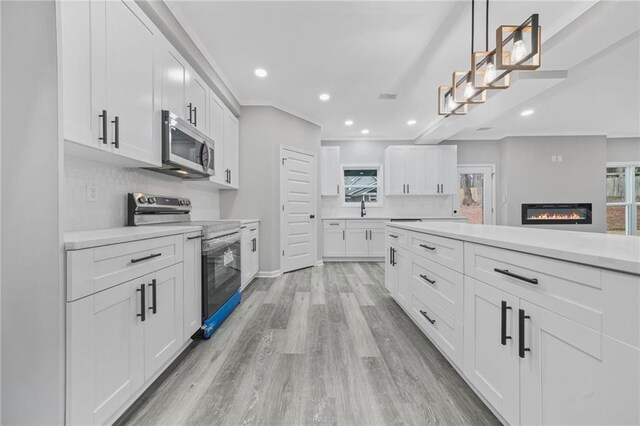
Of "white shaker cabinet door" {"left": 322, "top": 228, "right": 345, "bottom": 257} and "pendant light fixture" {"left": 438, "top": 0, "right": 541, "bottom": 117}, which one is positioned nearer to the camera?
"pendant light fixture" {"left": 438, "top": 0, "right": 541, "bottom": 117}

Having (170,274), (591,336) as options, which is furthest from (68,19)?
(591,336)

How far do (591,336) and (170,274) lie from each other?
74.6 inches

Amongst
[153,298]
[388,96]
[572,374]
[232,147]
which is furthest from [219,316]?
[388,96]

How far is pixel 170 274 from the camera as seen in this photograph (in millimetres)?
1578

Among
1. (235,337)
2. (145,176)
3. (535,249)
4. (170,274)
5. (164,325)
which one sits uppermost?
(145,176)

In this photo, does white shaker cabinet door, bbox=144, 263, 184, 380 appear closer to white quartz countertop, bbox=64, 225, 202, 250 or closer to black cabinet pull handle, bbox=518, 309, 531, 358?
white quartz countertop, bbox=64, 225, 202, 250

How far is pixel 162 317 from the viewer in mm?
1473

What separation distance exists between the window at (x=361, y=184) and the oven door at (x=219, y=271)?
3.60 m

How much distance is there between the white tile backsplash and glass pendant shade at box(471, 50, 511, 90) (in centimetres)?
272

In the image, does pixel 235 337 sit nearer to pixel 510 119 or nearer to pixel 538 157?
pixel 510 119

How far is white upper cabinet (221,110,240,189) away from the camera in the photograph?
3373 millimetres

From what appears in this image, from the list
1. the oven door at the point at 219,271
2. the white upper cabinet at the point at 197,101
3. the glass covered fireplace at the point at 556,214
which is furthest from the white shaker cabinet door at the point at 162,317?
the glass covered fireplace at the point at 556,214

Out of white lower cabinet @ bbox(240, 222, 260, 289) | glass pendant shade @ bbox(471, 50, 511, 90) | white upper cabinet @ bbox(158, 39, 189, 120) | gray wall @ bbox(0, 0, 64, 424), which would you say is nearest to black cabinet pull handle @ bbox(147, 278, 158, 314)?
gray wall @ bbox(0, 0, 64, 424)

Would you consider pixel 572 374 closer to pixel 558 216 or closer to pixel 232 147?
pixel 232 147
